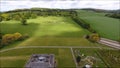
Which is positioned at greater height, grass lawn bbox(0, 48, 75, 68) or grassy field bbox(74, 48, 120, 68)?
grass lawn bbox(0, 48, 75, 68)

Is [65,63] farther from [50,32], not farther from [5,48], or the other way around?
[50,32]

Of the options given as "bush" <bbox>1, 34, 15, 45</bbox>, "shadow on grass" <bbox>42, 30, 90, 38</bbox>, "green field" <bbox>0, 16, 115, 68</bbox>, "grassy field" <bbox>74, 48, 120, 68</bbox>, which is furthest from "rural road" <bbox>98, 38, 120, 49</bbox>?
"bush" <bbox>1, 34, 15, 45</bbox>

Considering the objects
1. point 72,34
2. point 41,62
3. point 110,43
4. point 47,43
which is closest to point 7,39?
point 47,43

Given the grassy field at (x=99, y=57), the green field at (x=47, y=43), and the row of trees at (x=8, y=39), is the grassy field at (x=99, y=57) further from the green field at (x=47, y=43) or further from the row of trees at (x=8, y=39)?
the row of trees at (x=8, y=39)

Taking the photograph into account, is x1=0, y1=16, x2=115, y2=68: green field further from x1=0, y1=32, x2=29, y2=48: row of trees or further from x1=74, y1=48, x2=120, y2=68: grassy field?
x1=74, y1=48, x2=120, y2=68: grassy field

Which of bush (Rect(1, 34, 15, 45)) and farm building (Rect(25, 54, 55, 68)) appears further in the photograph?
bush (Rect(1, 34, 15, 45))

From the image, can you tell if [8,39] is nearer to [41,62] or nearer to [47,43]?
[47,43]

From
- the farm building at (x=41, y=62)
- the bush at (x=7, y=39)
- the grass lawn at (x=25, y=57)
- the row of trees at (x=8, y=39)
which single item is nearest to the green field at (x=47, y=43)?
the grass lawn at (x=25, y=57)
